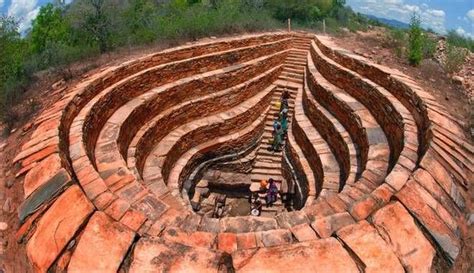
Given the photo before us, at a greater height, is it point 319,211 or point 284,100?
point 319,211

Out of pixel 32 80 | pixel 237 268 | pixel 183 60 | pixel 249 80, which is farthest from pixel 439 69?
pixel 32 80

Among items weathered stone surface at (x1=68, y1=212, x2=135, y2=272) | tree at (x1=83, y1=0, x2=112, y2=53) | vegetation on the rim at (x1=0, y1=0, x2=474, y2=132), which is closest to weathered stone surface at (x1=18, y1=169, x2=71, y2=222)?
weathered stone surface at (x1=68, y1=212, x2=135, y2=272)

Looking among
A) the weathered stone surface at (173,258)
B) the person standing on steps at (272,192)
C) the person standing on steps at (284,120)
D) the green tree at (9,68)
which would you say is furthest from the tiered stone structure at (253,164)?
the green tree at (9,68)

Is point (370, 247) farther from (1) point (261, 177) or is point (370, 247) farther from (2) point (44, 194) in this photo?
(1) point (261, 177)

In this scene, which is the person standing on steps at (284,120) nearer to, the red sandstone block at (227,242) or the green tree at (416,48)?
the green tree at (416,48)

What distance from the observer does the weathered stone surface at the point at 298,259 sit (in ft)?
9.21

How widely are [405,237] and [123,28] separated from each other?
466 inches

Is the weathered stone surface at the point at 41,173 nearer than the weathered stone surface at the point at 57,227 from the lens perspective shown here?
No

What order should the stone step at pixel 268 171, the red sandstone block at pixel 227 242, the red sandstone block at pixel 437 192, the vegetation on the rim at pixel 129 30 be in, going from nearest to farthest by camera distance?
the red sandstone block at pixel 227 242
the red sandstone block at pixel 437 192
the vegetation on the rim at pixel 129 30
the stone step at pixel 268 171

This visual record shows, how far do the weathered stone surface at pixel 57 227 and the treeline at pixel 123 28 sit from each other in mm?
3848

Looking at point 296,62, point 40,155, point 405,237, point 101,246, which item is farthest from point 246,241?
point 296,62

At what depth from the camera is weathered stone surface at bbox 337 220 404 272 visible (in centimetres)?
288

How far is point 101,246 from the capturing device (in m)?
3.03

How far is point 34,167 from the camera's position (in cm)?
415
